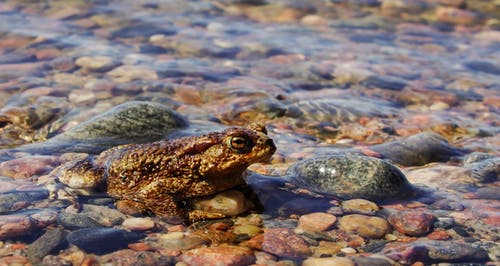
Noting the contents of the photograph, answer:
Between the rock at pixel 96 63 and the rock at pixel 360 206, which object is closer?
the rock at pixel 360 206

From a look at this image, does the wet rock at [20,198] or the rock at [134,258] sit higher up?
the wet rock at [20,198]

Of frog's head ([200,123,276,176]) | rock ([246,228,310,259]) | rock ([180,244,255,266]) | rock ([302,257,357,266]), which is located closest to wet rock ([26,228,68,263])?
rock ([180,244,255,266])

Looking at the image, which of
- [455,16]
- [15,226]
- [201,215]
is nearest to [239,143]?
[201,215]

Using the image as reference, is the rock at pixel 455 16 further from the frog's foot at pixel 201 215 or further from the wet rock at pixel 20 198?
the wet rock at pixel 20 198

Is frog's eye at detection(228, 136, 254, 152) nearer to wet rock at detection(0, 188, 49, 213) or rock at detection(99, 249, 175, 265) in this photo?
rock at detection(99, 249, 175, 265)

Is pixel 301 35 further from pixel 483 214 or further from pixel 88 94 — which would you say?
pixel 483 214

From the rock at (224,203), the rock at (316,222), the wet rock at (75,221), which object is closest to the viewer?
the wet rock at (75,221)

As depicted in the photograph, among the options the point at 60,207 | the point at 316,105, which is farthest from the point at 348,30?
the point at 60,207

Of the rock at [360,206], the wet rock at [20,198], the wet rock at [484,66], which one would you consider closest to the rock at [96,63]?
the wet rock at [20,198]
